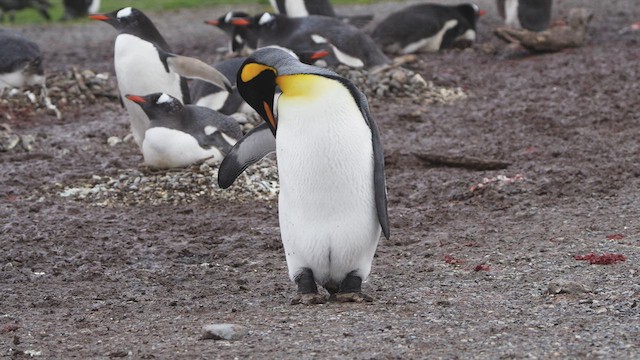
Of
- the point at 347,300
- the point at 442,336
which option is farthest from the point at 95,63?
the point at 442,336

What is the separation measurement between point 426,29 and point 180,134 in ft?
18.9

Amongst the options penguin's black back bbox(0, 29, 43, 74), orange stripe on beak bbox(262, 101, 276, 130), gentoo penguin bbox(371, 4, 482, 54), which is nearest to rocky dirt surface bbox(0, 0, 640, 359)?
penguin's black back bbox(0, 29, 43, 74)

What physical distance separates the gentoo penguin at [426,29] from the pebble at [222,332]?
27.9 ft

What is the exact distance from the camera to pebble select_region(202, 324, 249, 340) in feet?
13.6

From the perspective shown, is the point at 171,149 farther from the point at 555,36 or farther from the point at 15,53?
the point at 555,36

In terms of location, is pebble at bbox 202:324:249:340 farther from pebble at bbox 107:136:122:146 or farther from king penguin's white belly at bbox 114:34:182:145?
pebble at bbox 107:136:122:146

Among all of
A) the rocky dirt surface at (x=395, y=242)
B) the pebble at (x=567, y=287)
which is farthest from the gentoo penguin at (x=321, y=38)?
the pebble at (x=567, y=287)

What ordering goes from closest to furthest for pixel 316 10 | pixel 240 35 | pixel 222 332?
1. pixel 222 332
2. pixel 240 35
3. pixel 316 10

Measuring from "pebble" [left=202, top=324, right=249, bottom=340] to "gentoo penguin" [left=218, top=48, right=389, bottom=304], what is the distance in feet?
2.05

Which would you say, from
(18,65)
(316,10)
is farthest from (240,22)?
(18,65)

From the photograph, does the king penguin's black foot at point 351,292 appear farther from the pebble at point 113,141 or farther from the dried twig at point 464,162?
the pebble at point 113,141

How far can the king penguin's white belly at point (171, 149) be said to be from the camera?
7137 mm

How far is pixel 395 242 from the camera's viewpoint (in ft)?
19.8

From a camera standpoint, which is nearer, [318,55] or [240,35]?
[318,55]
